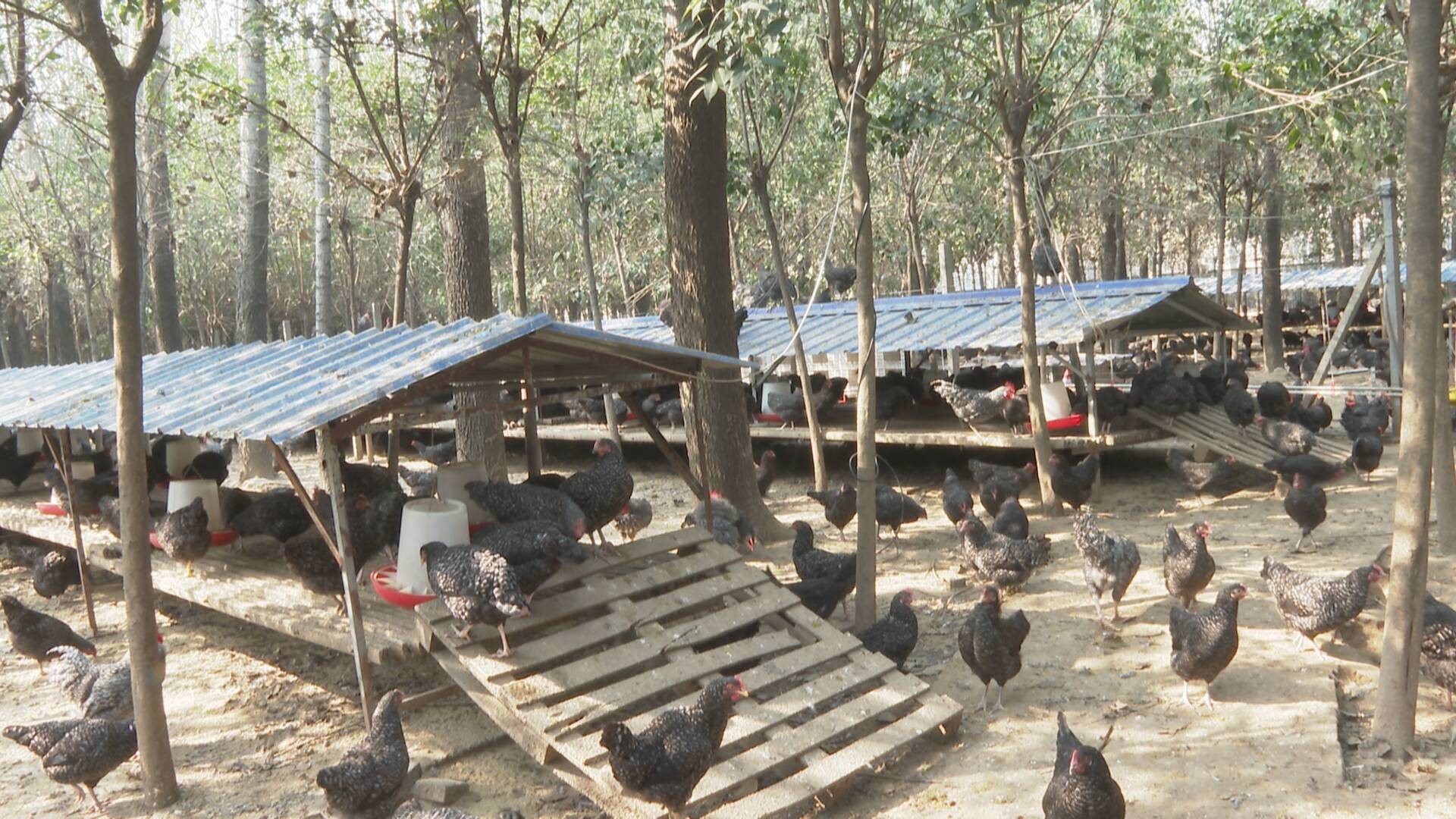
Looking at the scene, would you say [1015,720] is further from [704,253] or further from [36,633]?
[36,633]

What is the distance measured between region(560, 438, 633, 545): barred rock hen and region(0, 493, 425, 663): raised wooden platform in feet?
4.54

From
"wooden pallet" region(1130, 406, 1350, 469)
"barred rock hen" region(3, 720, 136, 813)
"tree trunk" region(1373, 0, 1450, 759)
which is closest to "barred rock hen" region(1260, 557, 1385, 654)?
"tree trunk" region(1373, 0, 1450, 759)

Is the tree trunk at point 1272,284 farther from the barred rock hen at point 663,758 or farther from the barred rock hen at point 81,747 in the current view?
the barred rock hen at point 81,747

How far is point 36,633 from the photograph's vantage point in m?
8.21

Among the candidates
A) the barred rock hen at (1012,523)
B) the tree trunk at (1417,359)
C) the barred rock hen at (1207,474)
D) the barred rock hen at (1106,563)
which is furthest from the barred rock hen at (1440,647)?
the barred rock hen at (1207,474)

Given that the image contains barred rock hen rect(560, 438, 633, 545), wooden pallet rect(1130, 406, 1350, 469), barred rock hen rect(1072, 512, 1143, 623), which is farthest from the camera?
wooden pallet rect(1130, 406, 1350, 469)

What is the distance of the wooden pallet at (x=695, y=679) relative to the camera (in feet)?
17.9

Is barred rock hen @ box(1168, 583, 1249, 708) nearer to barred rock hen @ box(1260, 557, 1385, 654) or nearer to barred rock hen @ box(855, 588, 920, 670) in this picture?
barred rock hen @ box(1260, 557, 1385, 654)

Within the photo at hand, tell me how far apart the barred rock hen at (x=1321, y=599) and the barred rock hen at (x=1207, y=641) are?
61 cm

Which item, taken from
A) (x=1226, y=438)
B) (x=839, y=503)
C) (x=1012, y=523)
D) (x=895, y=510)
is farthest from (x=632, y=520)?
(x=1226, y=438)

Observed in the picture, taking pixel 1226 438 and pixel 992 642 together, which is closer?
pixel 992 642

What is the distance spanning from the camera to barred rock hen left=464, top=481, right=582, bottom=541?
7.02 metres

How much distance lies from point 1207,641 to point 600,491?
407 cm

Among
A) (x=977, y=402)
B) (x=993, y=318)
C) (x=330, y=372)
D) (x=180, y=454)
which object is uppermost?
(x=993, y=318)
